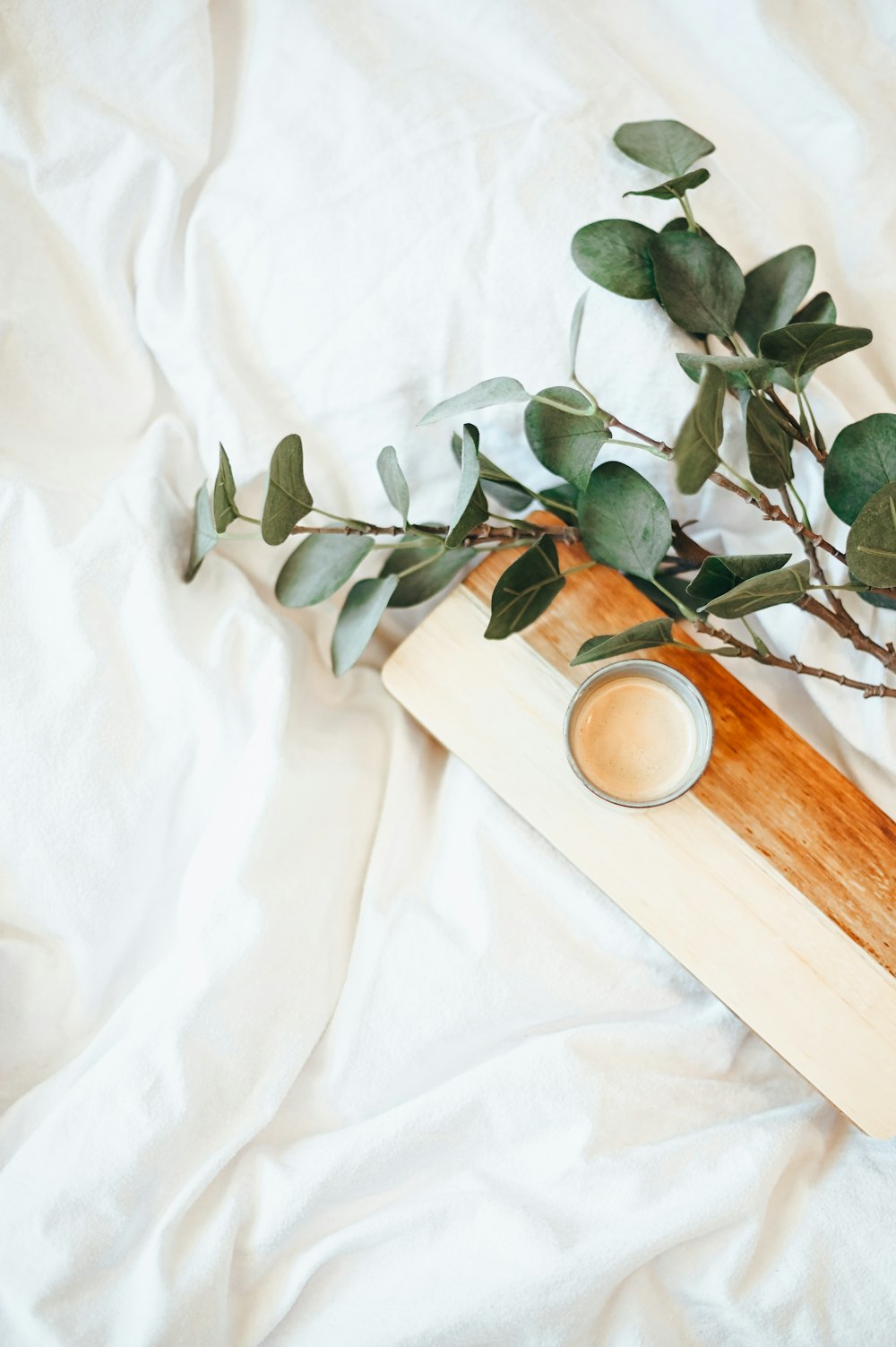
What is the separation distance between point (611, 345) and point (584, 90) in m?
0.22

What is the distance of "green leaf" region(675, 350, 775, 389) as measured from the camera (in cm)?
61

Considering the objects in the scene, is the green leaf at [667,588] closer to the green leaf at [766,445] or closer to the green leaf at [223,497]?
the green leaf at [766,445]

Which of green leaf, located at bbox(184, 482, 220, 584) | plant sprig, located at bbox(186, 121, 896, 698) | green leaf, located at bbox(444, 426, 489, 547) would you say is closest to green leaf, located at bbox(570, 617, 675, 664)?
plant sprig, located at bbox(186, 121, 896, 698)

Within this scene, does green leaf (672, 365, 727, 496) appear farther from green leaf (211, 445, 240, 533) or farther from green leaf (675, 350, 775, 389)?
green leaf (211, 445, 240, 533)

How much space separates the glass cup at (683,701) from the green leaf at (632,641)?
0.07 metres

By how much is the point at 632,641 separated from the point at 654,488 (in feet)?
0.50

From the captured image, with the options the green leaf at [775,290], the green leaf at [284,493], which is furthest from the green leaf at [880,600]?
the green leaf at [284,493]

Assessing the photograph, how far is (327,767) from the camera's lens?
90cm

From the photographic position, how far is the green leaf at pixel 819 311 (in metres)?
0.77

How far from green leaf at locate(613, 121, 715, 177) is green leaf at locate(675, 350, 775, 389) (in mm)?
159

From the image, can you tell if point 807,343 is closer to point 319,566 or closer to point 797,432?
point 797,432

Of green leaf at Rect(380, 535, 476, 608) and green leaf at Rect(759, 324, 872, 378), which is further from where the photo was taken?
green leaf at Rect(380, 535, 476, 608)

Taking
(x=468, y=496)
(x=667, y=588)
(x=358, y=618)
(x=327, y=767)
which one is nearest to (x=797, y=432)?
(x=667, y=588)

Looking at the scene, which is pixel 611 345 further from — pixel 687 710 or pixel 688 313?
pixel 687 710
